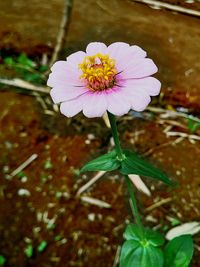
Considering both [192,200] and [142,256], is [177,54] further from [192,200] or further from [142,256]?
[142,256]

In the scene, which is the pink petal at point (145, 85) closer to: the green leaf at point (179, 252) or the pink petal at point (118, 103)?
the pink petal at point (118, 103)

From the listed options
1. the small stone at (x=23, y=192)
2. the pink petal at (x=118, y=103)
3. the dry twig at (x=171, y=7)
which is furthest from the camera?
the dry twig at (x=171, y=7)

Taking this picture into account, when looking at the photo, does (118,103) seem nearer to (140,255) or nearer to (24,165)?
(140,255)

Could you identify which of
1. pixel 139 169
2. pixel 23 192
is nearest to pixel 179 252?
pixel 139 169

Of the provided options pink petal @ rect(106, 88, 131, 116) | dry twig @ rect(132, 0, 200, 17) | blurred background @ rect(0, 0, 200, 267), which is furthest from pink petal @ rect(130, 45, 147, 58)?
dry twig @ rect(132, 0, 200, 17)

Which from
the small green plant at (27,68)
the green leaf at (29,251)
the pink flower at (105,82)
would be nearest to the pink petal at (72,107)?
the pink flower at (105,82)

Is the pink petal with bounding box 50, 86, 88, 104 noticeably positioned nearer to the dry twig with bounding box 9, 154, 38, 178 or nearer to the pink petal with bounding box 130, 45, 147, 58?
the pink petal with bounding box 130, 45, 147, 58
